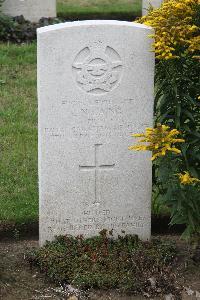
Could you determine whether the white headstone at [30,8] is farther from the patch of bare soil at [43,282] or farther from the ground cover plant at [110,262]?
the ground cover plant at [110,262]

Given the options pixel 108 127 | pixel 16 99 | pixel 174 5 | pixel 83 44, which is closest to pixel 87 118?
pixel 108 127

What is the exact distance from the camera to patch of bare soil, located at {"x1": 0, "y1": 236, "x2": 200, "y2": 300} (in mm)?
4941

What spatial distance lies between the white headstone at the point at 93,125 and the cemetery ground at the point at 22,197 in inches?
13.8

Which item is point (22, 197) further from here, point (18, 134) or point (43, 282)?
point (18, 134)

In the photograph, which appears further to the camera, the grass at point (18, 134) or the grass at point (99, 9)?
the grass at point (99, 9)

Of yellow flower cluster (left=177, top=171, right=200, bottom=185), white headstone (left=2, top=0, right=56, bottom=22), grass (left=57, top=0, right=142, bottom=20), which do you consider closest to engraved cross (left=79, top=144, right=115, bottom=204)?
yellow flower cluster (left=177, top=171, right=200, bottom=185)

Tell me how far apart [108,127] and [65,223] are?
0.76 metres

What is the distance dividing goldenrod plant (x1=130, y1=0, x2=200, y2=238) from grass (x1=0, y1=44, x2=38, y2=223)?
1412mm

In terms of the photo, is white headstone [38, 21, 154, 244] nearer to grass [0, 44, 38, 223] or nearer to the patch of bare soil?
the patch of bare soil

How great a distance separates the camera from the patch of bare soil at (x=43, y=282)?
4941mm

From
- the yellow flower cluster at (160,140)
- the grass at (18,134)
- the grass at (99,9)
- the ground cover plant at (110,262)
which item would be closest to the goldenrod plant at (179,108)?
the yellow flower cluster at (160,140)

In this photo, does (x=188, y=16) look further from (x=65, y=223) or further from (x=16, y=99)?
(x=16, y=99)

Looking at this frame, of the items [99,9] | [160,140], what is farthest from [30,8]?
[160,140]

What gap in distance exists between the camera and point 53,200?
5.43 meters
